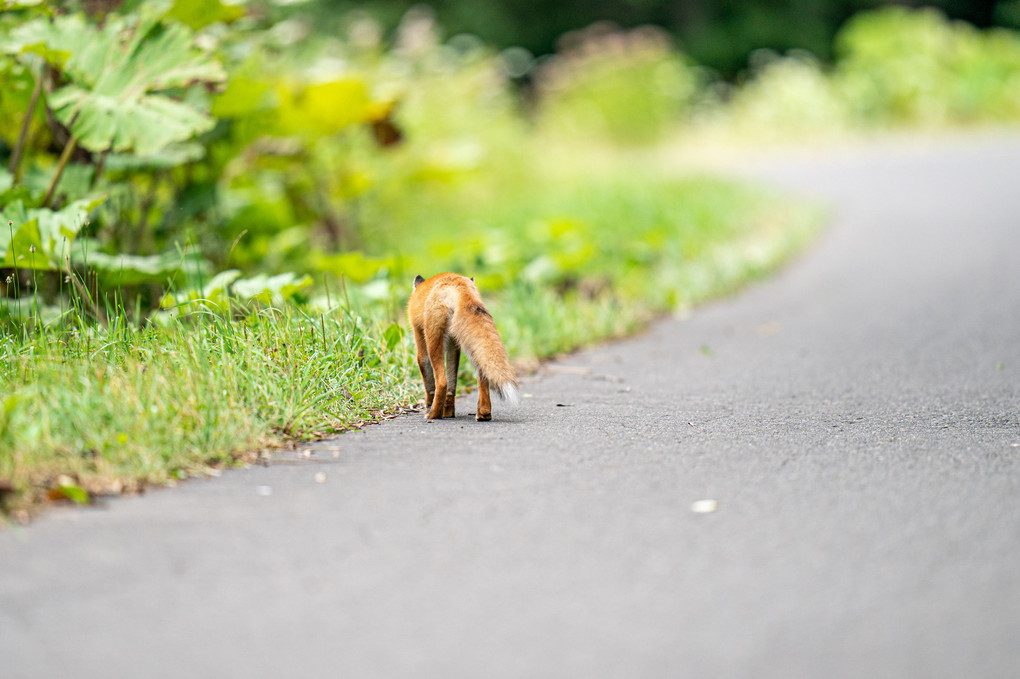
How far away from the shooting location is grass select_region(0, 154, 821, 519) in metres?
2.84

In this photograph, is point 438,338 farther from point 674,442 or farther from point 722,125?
point 722,125

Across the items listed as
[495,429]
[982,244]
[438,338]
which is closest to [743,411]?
[495,429]

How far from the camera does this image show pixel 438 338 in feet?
11.2

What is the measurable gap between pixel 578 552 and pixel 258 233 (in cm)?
465

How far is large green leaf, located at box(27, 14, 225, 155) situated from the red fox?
171cm

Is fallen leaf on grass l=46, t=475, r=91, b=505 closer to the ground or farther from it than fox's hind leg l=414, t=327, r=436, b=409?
farther from it

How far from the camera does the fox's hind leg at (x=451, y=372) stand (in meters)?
3.51

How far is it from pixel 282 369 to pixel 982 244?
6.71 metres

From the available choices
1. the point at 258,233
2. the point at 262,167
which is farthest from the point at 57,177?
the point at 262,167

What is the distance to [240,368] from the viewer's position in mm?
3436

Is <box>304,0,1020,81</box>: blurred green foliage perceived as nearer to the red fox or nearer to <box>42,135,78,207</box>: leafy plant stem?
<box>42,135,78,207</box>: leafy plant stem

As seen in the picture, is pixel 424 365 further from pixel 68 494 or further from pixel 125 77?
pixel 125 77

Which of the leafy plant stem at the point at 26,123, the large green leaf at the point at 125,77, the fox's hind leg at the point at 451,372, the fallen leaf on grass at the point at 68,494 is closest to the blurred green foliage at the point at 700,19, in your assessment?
the leafy plant stem at the point at 26,123

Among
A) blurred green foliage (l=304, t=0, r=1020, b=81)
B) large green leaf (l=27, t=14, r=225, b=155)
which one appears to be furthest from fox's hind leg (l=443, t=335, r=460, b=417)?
blurred green foliage (l=304, t=0, r=1020, b=81)
